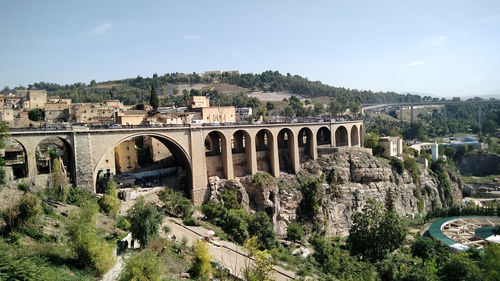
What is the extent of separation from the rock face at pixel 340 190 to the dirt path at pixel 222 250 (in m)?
7.25

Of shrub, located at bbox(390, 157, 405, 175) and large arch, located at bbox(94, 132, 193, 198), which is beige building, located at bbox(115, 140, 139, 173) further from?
shrub, located at bbox(390, 157, 405, 175)

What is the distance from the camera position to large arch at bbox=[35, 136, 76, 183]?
25188 mm

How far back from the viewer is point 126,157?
33375 millimetres

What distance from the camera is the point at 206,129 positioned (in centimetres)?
3275

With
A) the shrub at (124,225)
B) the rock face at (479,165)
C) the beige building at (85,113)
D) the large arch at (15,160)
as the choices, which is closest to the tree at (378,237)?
the shrub at (124,225)

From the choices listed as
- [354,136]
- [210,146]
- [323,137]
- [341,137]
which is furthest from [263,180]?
[354,136]

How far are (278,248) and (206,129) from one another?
1282cm

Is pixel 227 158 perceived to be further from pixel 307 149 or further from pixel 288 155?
pixel 307 149

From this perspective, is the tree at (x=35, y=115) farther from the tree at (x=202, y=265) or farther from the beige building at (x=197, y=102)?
the tree at (x=202, y=265)

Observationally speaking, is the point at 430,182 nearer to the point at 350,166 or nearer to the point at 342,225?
the point at 350,166

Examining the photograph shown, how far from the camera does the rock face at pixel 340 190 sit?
113ft

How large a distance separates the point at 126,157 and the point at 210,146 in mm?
9100

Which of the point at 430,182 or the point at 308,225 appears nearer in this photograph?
the point at 308,225

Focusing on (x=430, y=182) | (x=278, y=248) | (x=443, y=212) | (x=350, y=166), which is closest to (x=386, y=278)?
(x=278, y=248)
